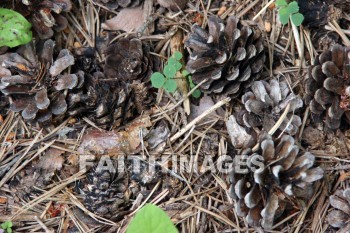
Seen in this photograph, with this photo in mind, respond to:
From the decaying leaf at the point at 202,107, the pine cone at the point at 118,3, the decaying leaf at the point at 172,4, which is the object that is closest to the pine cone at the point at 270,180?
the decaying leaf at the point at 202,107

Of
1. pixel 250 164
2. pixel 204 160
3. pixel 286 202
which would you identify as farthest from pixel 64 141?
pixel 286 202

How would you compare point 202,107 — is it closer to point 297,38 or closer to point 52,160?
point 297,38

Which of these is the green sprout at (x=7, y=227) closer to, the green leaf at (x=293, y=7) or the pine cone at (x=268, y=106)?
the pine cone at (x=268, y=106)

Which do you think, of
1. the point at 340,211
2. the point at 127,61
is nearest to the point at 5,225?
the point at 127,61

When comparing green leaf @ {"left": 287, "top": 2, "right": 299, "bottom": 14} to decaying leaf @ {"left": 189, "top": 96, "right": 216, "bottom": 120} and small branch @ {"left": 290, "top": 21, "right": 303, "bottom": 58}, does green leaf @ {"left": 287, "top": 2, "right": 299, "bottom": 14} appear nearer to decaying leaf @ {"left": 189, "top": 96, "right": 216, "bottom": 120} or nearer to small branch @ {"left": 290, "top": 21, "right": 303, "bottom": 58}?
small branch @ {"left": 290, "top": 21, "right": 303, "bottom": 58}

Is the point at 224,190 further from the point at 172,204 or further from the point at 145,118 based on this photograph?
the point at 145,118

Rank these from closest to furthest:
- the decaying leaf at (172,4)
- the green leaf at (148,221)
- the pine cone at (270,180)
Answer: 1. the green leaf at (148,221)
2. the pine cone at (270,180)
3. the decaying leaf at (172,4)
